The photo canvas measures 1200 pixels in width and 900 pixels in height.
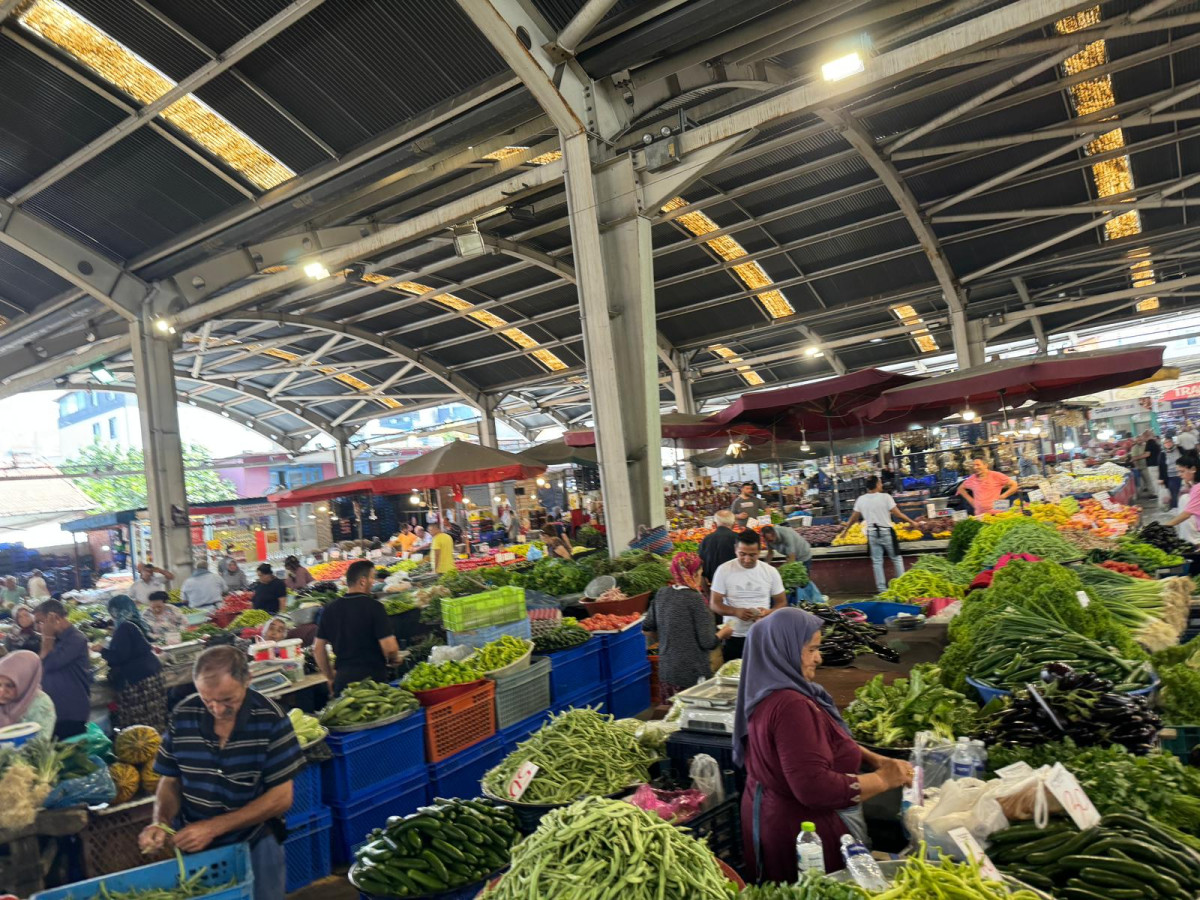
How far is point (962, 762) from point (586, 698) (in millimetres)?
4217

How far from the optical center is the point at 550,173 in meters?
10.7

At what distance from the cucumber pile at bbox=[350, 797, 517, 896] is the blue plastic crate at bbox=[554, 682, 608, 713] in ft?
9.99

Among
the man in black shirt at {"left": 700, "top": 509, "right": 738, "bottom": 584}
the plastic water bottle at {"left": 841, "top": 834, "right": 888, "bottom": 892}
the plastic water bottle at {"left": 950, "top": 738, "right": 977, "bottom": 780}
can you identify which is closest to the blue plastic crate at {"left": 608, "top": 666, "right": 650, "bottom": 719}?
the man in black shirt at {"left": 700, "top": 509, "right": 738, "bottom": 584}

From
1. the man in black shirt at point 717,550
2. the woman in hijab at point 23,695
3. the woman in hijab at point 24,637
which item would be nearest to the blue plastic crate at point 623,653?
the man in black shirt at point 717,550

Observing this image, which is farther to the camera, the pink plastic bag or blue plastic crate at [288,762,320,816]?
blue plastic crate at [288,762,320,816]

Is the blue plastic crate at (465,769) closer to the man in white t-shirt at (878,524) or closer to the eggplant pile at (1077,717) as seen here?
the eggplant pile at (1077,717)

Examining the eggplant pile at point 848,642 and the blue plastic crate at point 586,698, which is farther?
the blue plastic crate at point 586,698

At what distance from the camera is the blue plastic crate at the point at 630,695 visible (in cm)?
705

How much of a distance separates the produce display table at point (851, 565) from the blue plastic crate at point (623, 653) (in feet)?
14.8

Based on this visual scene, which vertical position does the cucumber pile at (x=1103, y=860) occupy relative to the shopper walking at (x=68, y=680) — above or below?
below

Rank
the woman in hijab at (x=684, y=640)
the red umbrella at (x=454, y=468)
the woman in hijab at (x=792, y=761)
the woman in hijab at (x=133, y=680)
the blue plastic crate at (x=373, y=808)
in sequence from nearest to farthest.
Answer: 1. the woman in hijab at (x=792, y=761)
2. the blue plastic crate at (x=373, y=808)
3. the woman in hijab at (x=684, y=640)
4. the woman in hijab at (x=133, y=680)
5. the red umbrella at (x=454, y=468)

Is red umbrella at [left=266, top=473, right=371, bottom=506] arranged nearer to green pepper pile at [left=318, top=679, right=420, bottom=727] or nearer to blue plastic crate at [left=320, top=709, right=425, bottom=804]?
green pepper pile at [left=318, top=679, right=420, bottom=727]

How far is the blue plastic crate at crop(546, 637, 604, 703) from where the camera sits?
633cm

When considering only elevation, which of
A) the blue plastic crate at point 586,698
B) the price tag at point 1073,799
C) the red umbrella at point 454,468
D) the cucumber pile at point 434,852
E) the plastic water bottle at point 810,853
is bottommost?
the blue plastic crate at point 586,698
